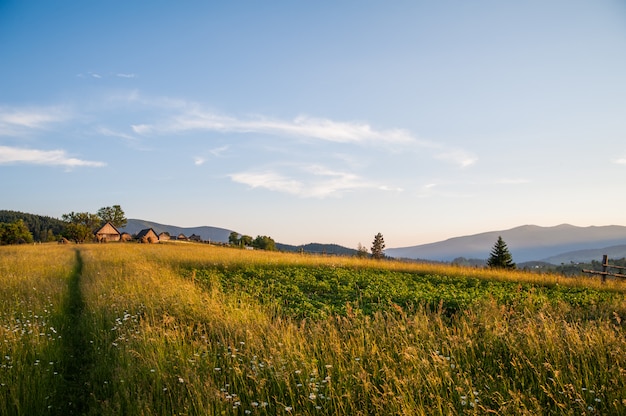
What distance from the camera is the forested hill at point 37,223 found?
6117 inches

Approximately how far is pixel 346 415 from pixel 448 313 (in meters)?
7.94

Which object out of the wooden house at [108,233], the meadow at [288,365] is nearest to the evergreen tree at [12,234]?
the wooden house at [108,233]

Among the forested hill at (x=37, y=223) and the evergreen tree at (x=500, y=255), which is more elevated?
the forested hill at (x=37, y=223)

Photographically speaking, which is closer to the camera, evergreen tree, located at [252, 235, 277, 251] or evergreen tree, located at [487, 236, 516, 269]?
evergreen tree, located at [487, 236, 516, 269]

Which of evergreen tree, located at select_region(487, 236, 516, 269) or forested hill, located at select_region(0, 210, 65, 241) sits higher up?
forested hill, located at select_region(0, 210, 65, 241)

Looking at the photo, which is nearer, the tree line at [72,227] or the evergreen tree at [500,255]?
the evergreen tree at [500,255]

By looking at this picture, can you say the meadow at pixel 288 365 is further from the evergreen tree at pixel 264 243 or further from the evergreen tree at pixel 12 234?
the evergreen tree at pixel 12 234

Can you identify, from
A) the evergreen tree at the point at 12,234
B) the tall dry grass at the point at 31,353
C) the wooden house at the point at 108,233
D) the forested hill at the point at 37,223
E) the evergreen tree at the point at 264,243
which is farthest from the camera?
the forested hill at the point at 37,223

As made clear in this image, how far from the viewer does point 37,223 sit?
167750 millimetres

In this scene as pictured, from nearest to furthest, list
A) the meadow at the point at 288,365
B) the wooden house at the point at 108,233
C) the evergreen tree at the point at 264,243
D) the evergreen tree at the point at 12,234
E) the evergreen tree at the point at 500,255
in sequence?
1. the meadow at the point at 288,365
2. the evergreen tree at the point at 500,255
3. the wooden house at the point at 108,233
4. the evergreen tree at the point at 12,234
5. the evergreen tree at the point at 264,243

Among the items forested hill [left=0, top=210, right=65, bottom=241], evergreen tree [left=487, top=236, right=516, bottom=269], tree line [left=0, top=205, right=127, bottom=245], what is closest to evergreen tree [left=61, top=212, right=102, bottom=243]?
tree line [left=0, top=205, right=127, bottom=245]

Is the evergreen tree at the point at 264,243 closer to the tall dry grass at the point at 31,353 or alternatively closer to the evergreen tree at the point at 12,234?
the evergreen tree at the point at 12,234

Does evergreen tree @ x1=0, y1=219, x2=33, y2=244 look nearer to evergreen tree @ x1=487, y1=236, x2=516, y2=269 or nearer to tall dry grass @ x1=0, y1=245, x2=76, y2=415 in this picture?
tall dry grass @ x1=0, y1=245, x2=76, y2=415

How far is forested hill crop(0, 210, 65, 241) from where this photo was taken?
510ft
